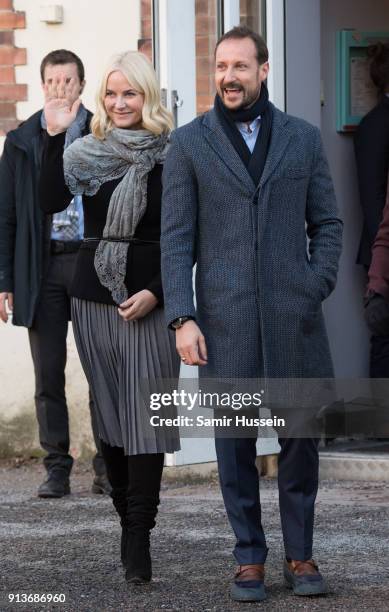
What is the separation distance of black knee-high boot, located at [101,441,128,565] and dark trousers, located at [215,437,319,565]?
1.56 ft

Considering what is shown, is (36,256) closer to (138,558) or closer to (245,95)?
(138,558)

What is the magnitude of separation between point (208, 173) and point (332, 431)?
11.6 ft

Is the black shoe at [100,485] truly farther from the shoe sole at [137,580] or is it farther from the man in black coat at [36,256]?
the shoe sole at [137,580]

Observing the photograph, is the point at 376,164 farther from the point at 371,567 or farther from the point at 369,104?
the point at 371,567

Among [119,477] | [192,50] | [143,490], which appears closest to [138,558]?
[143,490]

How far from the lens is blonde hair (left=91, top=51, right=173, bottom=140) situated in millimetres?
5004

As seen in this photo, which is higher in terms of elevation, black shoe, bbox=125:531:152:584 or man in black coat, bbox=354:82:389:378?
man in black coat, bbox=354:82:389:378

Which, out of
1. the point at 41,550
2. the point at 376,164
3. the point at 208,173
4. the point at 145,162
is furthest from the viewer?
the point at 376,164

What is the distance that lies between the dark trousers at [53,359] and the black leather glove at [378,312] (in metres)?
2.49

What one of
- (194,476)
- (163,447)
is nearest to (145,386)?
(163,447)

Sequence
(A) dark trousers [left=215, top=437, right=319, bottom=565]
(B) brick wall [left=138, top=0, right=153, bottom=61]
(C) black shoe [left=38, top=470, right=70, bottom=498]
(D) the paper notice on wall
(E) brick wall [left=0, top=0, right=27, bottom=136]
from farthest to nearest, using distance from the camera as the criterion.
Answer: (D) the paper notice on wall → (E) brick wall [left=0, top=0, right=27, bottom=136] → (B) brick wall [left=138, top=0, right=153, bottom=61] → (C) black shoe [left=38, top=470, right=70, bottom=498] → (A) dark trousers [left=215, top=437, right=319, bottom=565]

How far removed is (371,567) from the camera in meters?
5.29

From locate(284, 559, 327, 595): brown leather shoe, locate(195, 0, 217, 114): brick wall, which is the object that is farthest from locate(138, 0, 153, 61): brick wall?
locate(284, 559, 327, 595): brown leather shoe

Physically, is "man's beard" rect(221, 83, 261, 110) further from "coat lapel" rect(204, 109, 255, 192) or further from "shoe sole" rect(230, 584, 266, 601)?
"shoe sole" rect(230, 584, 266, 601)
